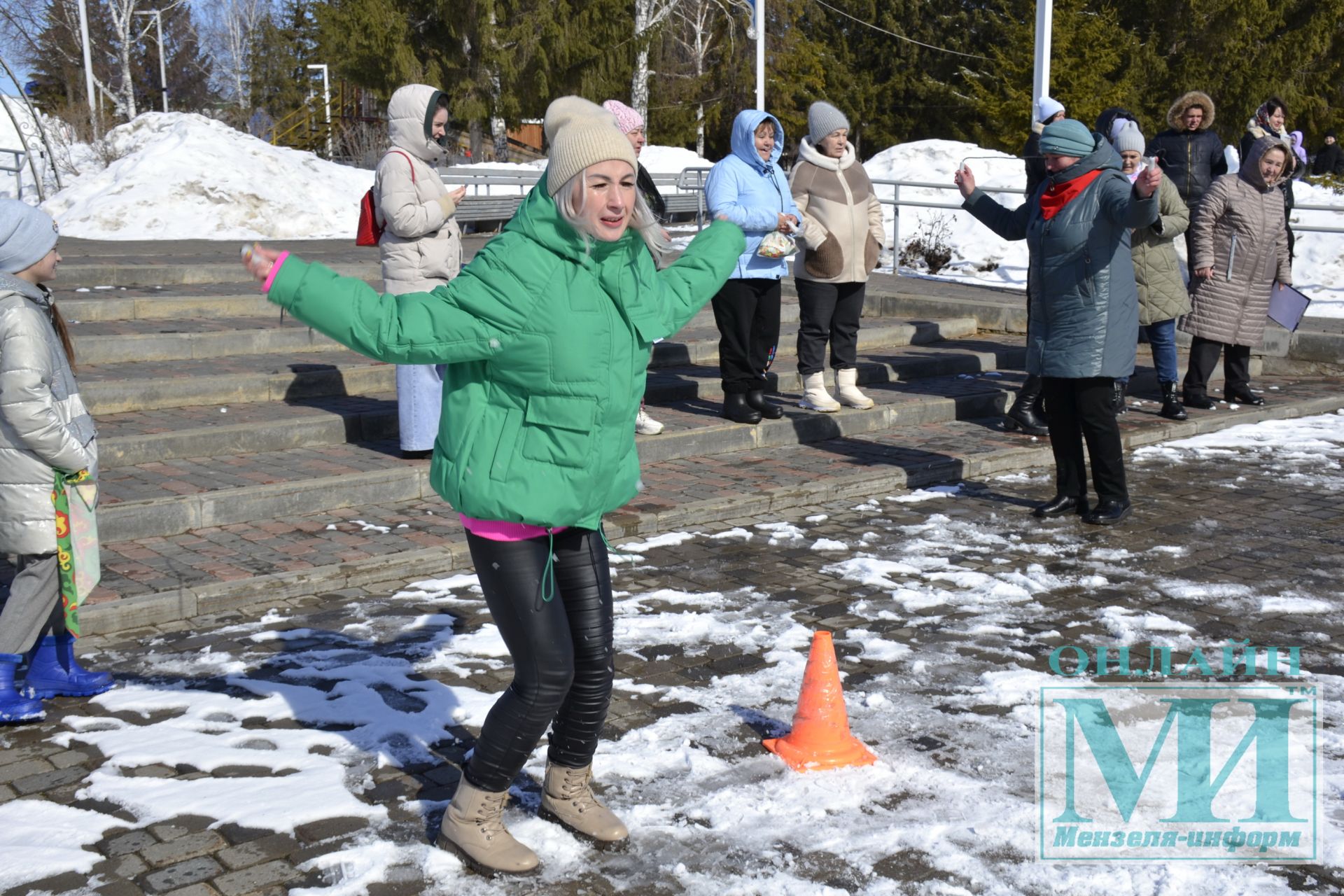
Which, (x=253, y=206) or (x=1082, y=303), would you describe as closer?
(x=1082, y=303)

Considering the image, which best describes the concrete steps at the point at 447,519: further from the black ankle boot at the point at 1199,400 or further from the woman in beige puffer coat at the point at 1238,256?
the woman in beige puffer coat at the point at 1238,256

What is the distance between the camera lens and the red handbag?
753cm

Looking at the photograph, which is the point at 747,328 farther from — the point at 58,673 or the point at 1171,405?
the point at 58,673

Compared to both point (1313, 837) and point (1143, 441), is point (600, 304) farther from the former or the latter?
point (1143, 441)

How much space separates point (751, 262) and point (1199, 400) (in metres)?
4.23

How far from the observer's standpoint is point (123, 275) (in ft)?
40.0

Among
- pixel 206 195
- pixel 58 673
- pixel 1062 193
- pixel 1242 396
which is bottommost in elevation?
pixel 58 673

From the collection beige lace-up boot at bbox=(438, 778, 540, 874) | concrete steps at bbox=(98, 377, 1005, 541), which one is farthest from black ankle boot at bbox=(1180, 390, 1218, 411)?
beige lace-up boot at bbox=(438, 778, 540, 874)

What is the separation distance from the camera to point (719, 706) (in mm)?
4711

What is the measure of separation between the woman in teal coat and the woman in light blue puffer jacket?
16.3ft

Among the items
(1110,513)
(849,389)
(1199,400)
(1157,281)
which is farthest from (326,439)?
(1199,400)

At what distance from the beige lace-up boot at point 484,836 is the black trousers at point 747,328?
5.51m

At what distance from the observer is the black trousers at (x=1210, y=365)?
1061 cm

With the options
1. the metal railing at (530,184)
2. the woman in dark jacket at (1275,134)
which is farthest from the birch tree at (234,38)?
the woman in dark jacket at (1275,134)
